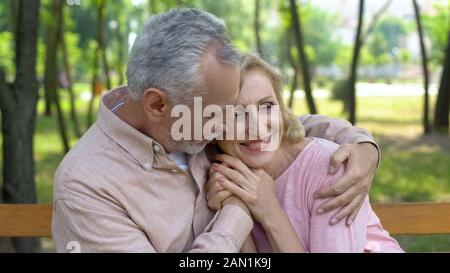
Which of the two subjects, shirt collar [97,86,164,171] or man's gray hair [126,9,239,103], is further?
shirt collar [97,86,164,171]

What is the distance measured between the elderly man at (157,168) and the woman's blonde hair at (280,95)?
19cm

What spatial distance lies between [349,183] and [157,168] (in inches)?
24.8

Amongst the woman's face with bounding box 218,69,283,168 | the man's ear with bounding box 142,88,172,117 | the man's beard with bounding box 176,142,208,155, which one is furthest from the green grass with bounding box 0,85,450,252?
the man's ear with bounding box 142,88,172,117

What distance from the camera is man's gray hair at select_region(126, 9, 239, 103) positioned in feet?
6.05

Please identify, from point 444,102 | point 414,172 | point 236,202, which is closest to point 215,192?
point 236,202

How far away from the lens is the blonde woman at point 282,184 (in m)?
2.06

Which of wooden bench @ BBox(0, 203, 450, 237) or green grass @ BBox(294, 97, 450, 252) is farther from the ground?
wooden bench @ BBox(0, 203, 450, 237)

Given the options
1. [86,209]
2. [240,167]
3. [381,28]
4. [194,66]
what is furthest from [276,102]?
[381,28]

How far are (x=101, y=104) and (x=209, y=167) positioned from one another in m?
0.43

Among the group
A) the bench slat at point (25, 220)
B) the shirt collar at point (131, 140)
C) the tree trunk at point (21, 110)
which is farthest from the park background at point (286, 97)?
the bench slat at point (25, 220)

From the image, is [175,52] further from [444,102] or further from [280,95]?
[444,102]

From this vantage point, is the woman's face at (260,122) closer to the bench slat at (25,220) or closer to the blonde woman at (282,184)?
the blonde woman at (282,184)

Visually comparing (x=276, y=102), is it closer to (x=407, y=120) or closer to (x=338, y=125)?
(x=338, y=125)

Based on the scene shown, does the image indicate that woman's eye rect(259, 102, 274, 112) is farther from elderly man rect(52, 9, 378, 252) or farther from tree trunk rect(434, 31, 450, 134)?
tree trunk rect(434, 31, 450, 134)
